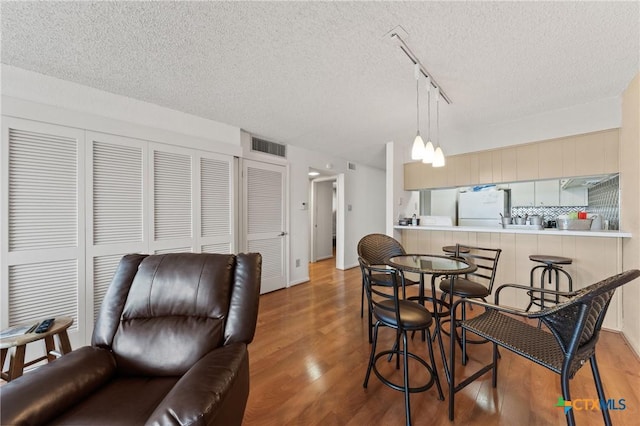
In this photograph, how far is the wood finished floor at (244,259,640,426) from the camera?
144 centimetres

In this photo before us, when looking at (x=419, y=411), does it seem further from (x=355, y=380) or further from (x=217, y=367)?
(x=217, y=367)

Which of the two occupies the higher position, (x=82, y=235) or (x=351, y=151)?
(x=351, y=151)

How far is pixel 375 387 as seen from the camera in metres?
1.69

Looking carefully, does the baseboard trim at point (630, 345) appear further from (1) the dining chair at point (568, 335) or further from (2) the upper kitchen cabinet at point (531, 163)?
(2) the upper kitchen cabinet at point (531, 163)

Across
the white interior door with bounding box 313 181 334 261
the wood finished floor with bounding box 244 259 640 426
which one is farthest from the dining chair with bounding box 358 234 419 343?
the white interior door with bounding box 313 181 334 261

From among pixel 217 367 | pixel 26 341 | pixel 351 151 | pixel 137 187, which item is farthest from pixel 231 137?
pixel 217 367

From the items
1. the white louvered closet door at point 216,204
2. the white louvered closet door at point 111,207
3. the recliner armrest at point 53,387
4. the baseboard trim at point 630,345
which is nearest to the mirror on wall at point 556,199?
the baseboard trim at point 630,345

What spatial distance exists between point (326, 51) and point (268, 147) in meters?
2.16

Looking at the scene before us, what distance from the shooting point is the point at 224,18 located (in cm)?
148

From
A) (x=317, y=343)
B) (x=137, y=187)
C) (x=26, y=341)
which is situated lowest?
(x=317, y=343)

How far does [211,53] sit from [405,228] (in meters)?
3.30

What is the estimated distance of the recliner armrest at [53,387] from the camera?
82 centimetres

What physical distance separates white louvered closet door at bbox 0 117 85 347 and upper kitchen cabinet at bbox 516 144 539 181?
489 centimetres

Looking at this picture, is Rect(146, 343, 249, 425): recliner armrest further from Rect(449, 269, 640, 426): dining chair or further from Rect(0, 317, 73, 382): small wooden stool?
Rect(0, 317, 73, 382): small wooden stool
